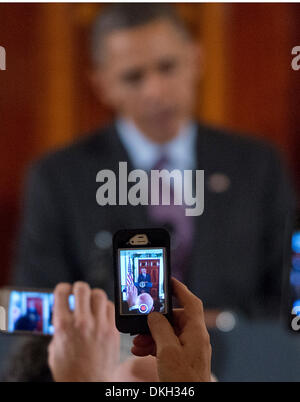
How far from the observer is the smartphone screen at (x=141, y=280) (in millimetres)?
967

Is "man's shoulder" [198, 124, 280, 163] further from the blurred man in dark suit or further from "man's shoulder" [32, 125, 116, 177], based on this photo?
"man's shoulder" [32, 125, 116, 177]

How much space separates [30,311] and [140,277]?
0.26 meters

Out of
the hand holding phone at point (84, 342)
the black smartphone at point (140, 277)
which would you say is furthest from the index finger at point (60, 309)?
the black smartphone at point (140, 277)

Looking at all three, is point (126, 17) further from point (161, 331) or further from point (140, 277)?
point (161, 331)

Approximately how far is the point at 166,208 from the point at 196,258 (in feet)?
0.58

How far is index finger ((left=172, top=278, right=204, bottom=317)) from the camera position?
93cm

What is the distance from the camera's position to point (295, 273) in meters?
1.05

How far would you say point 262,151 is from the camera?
4.94 ft

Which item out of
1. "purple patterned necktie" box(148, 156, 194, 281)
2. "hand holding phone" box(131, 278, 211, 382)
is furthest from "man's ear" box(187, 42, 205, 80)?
"hand holding phone" box(131, 278, 211, 382)

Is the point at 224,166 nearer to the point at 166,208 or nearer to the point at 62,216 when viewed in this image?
the point at 166,208

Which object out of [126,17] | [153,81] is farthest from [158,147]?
[126,17]

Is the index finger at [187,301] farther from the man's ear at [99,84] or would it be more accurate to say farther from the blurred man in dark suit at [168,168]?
the man's ear at [99,84]
